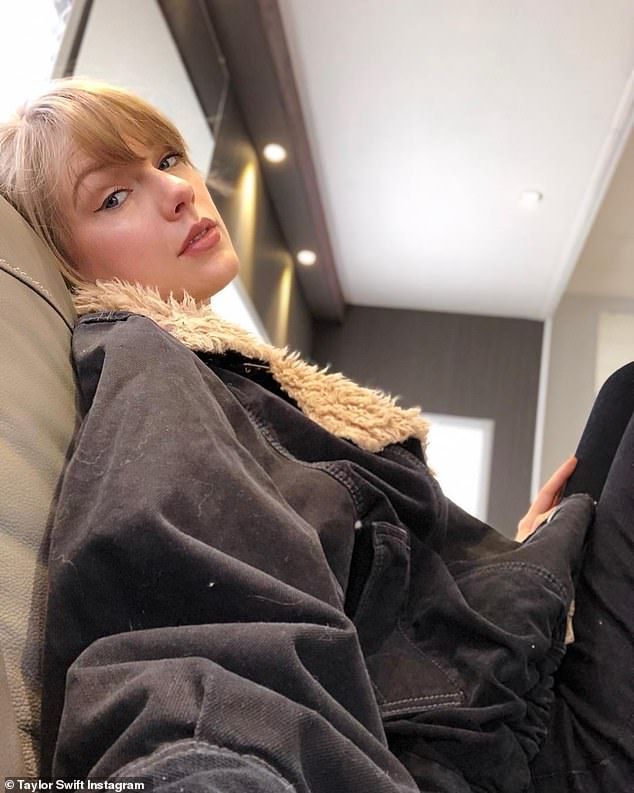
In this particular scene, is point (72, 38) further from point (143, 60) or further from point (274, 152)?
point (274, 152)

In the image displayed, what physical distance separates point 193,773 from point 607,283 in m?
3.79

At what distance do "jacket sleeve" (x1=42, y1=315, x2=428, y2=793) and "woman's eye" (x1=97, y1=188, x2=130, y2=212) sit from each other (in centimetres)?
30

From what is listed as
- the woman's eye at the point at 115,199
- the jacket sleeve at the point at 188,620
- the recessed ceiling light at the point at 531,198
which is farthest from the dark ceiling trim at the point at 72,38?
the recessed ceiling light at the point at 531,198

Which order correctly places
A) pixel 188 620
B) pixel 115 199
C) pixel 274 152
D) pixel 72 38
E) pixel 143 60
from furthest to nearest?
pixel 274 152, pixel 143 60, pixel 72 38, pixel 115 199, pixel 188 620

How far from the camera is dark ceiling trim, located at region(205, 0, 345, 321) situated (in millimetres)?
2365

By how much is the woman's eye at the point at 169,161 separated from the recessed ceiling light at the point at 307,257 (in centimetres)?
284

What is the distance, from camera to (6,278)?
1.83 ft

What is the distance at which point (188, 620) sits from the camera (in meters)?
0.42

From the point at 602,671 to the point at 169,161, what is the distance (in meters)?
0.66

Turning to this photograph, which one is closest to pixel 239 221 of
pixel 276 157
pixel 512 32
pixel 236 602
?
pixel 276 157

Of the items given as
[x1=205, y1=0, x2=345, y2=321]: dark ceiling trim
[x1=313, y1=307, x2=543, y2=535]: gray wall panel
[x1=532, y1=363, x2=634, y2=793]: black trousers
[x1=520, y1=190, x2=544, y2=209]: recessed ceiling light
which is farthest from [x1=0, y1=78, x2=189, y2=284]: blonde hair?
[x1=313, y1=307, x2=543, y2=535]: gray wall panel

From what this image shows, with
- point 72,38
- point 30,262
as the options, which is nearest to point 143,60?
point 72,38

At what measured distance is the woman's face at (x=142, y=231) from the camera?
78cm

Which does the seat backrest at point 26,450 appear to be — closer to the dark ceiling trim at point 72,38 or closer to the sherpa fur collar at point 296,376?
the sherpa fur collar at point 296,376
